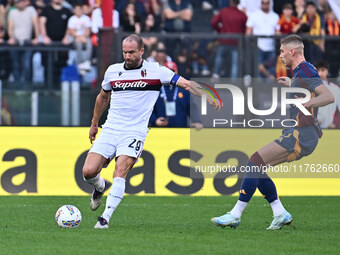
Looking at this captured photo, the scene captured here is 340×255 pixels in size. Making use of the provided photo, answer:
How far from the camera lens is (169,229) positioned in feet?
34.0

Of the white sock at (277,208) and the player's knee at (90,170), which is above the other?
the player's knee at (90,170)

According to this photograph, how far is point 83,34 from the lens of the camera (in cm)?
1786

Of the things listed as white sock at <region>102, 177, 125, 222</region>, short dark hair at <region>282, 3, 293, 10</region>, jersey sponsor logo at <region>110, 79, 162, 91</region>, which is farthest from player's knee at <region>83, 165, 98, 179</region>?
short dark hair at <region>282, 3, 293, 10</region>

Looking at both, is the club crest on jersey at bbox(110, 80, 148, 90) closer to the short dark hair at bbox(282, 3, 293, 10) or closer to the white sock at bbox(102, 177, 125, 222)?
the white sock at bbox(102, 177, 125, 222)

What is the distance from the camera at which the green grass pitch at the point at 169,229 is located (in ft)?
28.1

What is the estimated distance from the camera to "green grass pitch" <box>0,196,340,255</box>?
856cm

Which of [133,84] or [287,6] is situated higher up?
[287,6]

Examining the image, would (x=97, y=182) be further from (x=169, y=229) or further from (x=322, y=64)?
(x=322, y=64)

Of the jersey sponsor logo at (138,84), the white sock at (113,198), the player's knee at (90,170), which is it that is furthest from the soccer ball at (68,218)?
the jersey sponsor logo at (138,84)

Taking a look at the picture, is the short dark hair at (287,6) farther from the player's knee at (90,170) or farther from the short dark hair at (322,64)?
the player's knee at (90,170)

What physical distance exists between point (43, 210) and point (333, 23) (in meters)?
8.18

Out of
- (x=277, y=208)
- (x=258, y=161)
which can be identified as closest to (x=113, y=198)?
(x=258, y=161)

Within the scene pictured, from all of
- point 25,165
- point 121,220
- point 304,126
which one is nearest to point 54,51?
point 25,165

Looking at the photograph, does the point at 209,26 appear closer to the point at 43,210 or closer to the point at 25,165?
the point at 25,165
